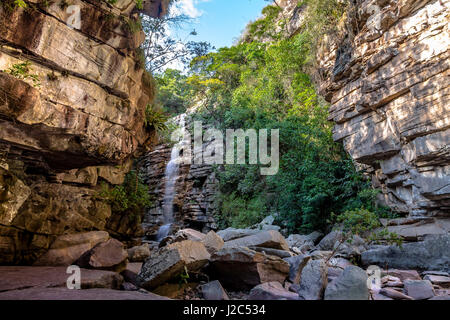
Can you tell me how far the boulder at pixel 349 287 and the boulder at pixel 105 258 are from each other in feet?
12.3

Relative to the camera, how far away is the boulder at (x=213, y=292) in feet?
12.1

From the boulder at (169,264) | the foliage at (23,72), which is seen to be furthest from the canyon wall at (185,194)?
the foliage at (23,72)

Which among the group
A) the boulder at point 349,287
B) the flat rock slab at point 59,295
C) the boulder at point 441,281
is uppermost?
the boulder at point 349,287

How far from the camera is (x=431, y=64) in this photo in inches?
269

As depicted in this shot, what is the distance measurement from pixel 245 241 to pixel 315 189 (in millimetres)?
5823

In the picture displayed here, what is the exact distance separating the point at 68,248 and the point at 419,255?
305 inches

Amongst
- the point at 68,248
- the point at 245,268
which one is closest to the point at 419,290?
the point at 245,268

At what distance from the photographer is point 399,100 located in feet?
25.5

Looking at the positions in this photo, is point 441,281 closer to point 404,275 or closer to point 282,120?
point 404,275

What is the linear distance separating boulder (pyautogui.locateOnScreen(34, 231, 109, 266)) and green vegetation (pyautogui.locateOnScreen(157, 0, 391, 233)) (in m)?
6.71

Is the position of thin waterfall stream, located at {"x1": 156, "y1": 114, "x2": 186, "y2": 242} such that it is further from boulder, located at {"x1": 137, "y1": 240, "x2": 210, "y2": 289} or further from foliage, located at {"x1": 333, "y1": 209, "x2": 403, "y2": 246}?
boulder, located at {"x1": 137, "y1": 240, "x2": 210, "y2": 289}

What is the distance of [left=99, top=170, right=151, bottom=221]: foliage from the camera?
8.41m

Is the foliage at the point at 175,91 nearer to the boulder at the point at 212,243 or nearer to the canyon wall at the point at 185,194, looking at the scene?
the canyon wall at the point at 185,194

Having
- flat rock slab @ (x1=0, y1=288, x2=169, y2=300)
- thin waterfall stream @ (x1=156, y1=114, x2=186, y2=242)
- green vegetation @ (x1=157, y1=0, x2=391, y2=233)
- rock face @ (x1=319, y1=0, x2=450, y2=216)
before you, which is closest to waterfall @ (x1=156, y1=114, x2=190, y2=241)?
thin waterfall stream @ (x1=156, y1=114, x2=186, y2=242)
